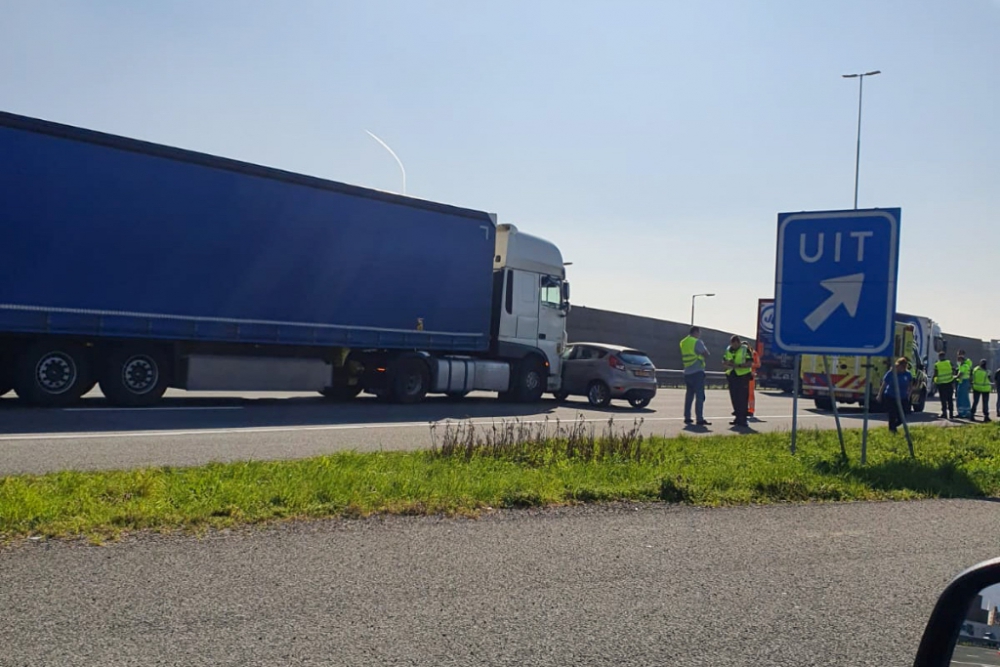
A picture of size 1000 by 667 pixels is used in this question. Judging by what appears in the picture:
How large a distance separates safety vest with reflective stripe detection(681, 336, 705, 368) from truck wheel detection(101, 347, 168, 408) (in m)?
9.38

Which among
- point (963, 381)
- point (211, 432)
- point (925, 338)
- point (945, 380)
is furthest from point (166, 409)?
point (925, 338)

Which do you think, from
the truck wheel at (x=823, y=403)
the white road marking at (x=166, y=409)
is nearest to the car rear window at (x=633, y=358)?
the truck wheel at (x=823, y=403)

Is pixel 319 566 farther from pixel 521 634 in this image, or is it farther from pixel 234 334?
pixel 234 334

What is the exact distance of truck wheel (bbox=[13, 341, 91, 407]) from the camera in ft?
48.6

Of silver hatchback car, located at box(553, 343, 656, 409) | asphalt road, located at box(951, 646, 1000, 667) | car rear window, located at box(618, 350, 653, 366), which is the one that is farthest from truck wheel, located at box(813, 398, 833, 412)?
asphalt road, located at box(951, 646, 1000, 667)

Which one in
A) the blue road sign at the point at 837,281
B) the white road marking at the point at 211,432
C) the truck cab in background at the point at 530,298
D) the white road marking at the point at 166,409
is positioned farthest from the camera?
the truck cab in background at the point at 530,298

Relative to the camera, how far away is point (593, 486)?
8938mm

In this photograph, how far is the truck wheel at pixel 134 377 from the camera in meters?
15.7

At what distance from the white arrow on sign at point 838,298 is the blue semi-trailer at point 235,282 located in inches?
380

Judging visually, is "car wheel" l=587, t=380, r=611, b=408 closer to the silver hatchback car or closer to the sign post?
the silver hatchback car

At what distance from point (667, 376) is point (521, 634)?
1233 inches

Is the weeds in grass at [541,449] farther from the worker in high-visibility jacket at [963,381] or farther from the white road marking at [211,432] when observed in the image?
the worker in high-visibility jacket at [963,381]

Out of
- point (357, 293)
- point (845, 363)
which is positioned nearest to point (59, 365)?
point (357, 293)

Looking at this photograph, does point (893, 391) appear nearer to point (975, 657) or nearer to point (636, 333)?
point (975, 657)
